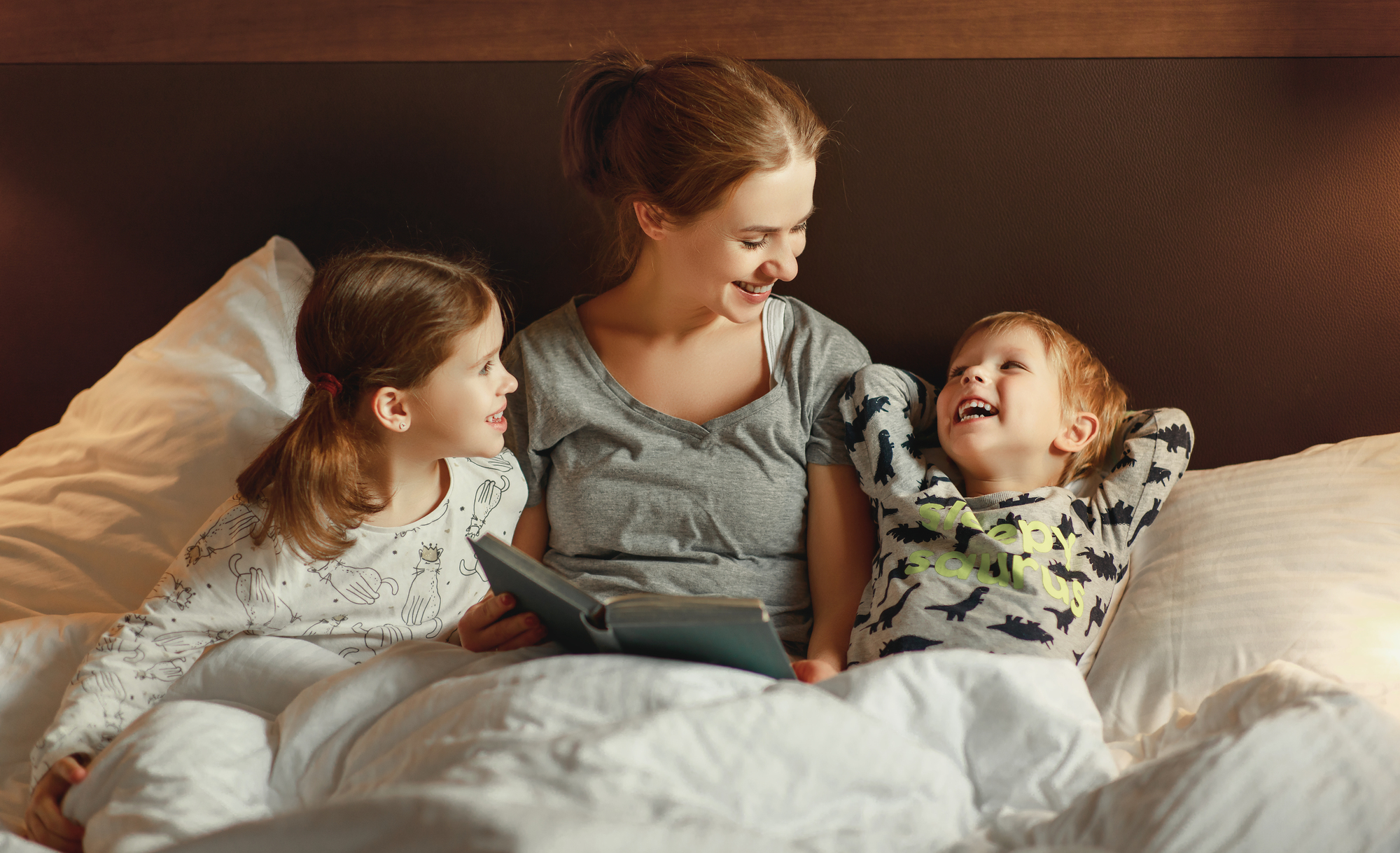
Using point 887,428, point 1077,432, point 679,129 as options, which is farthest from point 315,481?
point 1077,432

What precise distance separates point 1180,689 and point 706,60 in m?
0.97

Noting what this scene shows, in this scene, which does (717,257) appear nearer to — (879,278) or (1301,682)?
(879,278)

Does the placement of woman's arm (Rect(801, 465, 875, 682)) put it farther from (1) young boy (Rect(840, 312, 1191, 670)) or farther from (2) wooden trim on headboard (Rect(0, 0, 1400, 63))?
(2) wooden trim on headboard (Rect(0, 0, 1400, 63))

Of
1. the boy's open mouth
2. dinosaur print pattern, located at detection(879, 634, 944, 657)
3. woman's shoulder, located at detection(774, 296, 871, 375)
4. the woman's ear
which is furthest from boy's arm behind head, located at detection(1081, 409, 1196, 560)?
the woman's ear

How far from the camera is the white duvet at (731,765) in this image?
66 cm

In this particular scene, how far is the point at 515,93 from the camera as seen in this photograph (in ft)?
4.98

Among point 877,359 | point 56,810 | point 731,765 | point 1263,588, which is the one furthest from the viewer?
point 877,359

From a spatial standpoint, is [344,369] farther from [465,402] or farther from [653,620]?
[653,620]

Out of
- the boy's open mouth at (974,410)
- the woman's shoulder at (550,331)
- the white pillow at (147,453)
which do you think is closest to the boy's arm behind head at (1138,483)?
the boy's open mouth at (974,410)

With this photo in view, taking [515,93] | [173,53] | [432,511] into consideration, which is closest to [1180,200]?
[515,93]

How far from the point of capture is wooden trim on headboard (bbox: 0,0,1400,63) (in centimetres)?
133

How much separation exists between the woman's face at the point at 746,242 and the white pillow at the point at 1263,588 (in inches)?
24.3

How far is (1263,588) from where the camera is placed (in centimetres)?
109

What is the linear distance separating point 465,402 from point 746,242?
0.42 meters
